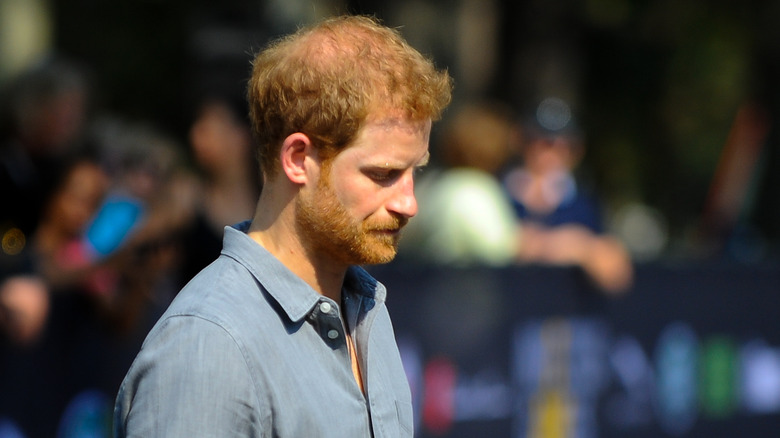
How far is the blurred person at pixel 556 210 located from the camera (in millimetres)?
6922

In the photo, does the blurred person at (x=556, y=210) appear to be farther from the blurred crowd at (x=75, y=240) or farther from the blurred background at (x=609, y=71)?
the blurred background at (x=609, y=71)

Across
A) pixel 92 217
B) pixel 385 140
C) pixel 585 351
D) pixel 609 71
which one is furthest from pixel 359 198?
pixel 609 71

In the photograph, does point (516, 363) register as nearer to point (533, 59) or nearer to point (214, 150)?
point (214, 150)

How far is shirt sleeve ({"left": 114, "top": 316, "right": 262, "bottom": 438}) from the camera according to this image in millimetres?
2074

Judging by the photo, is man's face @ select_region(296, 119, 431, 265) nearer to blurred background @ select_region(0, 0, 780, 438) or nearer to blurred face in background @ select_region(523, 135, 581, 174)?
blurred background @ select_region(0, 0, 780, 438)

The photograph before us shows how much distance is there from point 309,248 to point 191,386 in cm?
46

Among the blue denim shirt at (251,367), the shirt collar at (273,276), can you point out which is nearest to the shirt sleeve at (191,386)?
the blue denim shirt at (251,367)

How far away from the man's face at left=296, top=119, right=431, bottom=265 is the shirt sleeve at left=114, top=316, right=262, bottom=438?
1.16ft

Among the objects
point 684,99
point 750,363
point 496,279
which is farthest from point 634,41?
point 496,279

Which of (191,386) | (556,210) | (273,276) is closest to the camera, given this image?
(191,386)

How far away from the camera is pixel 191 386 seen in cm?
208

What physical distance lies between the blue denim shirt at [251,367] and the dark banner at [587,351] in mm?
3829

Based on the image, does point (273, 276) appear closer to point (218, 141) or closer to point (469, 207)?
point (218, 141)

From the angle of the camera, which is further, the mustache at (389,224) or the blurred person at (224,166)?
the blurred person at (224,166)
